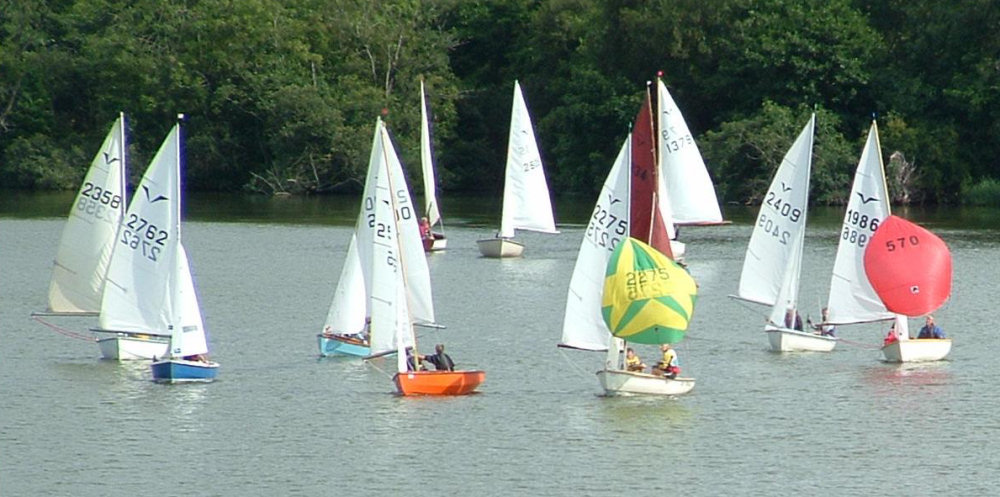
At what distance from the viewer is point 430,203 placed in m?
73.4

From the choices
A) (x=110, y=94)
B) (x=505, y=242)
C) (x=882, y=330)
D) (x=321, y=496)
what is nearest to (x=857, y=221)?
(x=882, y=330)

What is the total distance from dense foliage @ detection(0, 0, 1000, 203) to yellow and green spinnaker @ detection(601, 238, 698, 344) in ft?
197

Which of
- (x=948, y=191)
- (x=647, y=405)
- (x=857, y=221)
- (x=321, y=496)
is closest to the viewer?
(x=321, y=496)

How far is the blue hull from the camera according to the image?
41125mm

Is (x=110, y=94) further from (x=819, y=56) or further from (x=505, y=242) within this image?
(x=505, y=242)

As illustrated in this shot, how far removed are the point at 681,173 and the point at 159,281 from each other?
30495mm

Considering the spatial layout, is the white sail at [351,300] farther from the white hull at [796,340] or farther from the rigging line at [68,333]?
the white hull at [796,340]

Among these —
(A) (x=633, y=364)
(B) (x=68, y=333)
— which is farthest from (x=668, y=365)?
(B) (x=68, y=333)

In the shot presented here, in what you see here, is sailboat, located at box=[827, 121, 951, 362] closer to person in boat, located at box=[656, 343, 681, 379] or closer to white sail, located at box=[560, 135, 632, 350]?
white sail, located at box=[560, 135, 632, 350]

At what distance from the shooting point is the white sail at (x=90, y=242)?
46.9m

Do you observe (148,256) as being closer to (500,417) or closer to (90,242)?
(90,242)

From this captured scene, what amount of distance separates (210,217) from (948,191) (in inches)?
1566

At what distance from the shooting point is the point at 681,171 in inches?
2707

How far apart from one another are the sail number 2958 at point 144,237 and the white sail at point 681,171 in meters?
29.8
